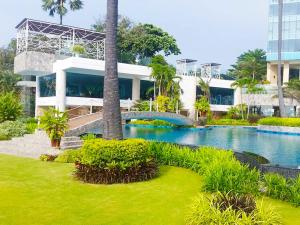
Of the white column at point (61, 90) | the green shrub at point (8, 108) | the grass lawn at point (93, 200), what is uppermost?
the white column at point (61, 90)

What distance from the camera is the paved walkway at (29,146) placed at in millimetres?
15750

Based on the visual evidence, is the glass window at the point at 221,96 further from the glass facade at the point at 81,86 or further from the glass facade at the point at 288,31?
the glass facade at the point at 81,86

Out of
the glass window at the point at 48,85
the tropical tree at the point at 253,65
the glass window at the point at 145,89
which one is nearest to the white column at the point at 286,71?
the tropical tree at the point at 253,65

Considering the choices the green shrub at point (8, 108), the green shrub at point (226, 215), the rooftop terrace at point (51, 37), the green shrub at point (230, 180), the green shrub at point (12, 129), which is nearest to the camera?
the green shrub at point (226, 215)

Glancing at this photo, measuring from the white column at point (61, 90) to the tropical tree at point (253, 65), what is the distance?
128 feet

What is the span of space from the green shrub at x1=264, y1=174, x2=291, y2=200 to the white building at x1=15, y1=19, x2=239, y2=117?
79.1ft

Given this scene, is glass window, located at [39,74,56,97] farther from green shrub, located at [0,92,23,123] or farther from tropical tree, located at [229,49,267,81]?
tropical tree, located at [229,49,267,81]

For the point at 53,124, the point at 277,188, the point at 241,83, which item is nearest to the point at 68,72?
the point at 53,124

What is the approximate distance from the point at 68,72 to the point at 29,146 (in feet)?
66.1

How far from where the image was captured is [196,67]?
48.0 meters

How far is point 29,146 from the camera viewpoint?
704 inches

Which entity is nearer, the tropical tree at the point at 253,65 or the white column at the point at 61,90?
the white column at the point at 61,90

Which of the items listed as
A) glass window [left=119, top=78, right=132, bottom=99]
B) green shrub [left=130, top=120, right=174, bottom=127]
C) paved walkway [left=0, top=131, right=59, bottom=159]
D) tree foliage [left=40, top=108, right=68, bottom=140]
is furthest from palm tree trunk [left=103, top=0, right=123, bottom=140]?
glass window [left=119, top=78, right=132, bottom=99]

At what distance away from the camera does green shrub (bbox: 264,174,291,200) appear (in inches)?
340
